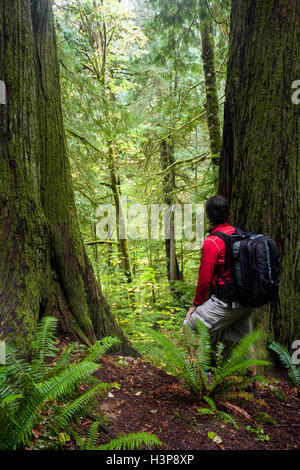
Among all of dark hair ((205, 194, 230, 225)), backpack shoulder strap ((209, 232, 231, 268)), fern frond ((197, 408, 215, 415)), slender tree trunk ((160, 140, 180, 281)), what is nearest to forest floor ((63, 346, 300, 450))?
fern frond ((197, 408, 215, 415))

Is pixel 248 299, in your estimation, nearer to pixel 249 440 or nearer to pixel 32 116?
pixel 249 440

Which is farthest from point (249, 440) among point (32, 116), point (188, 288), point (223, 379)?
point (188, 288)

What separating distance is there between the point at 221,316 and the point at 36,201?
2.44 metres

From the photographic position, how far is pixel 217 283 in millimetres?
2902

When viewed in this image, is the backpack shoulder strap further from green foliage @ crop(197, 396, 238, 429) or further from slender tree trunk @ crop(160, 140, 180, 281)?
slender tree trunk @ crop(160, 140, 180, 281)

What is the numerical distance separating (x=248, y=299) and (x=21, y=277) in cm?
234

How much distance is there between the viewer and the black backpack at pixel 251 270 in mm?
2580

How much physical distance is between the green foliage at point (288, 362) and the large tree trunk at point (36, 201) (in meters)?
2.24

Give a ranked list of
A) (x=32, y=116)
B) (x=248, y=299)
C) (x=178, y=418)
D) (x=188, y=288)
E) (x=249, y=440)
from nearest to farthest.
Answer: (x=249, y=440), (x=178, y=418), (x=248, y=299), (x=32, y=116), (x=188, y=288)

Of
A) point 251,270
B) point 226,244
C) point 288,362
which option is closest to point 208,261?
point 226,244

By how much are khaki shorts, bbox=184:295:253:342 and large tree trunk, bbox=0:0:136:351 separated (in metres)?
1.43

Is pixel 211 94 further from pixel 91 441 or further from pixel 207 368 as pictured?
pixel 91 441

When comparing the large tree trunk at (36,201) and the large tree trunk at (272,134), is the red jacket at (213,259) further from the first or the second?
the large tree trunk at (36,201)
